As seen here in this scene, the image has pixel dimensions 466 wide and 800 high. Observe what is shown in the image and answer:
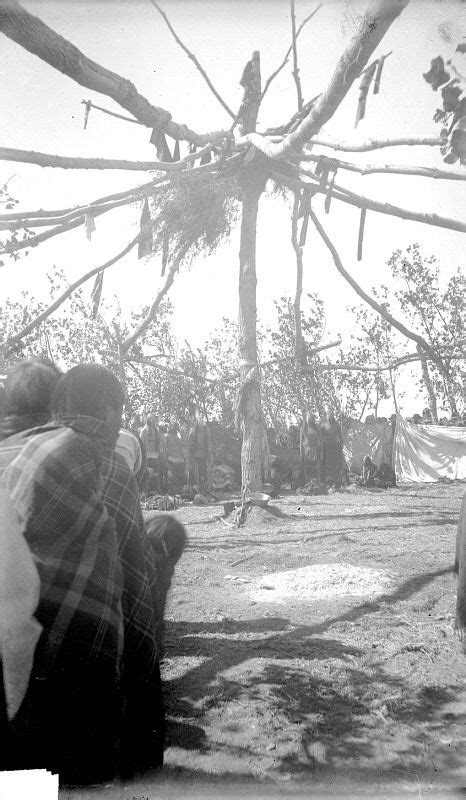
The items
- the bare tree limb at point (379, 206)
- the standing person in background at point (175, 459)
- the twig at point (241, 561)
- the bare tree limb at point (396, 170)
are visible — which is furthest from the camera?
the standing person in background at point (175, 459)

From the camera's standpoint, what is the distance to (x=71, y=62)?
2775 millimetres

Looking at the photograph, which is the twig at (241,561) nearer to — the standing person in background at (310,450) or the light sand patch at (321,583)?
the light sand patch at (321,583)

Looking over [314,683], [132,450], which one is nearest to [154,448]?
[132,450]

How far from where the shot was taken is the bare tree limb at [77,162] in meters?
3.26

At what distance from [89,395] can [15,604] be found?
2.02 ft

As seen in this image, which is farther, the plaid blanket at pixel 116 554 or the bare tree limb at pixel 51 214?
the bare tree limb at pixel 51 214

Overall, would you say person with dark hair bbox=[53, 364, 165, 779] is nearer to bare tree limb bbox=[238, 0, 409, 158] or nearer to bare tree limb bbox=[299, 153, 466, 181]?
bare tree limb bbox=[238, 0, 409, 158]

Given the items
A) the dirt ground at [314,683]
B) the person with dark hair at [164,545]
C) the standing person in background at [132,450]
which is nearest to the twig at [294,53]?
the standing person in background at [132,450]

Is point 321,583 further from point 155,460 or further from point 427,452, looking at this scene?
point 427,452

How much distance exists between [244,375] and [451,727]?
450cm

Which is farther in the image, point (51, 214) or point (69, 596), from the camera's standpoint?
point (51, 214)

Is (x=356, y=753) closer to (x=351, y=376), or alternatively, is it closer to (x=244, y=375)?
(x=244, y=375)

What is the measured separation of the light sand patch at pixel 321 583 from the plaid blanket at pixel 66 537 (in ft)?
7.52

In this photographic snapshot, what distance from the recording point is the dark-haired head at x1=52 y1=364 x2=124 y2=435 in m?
1.78
